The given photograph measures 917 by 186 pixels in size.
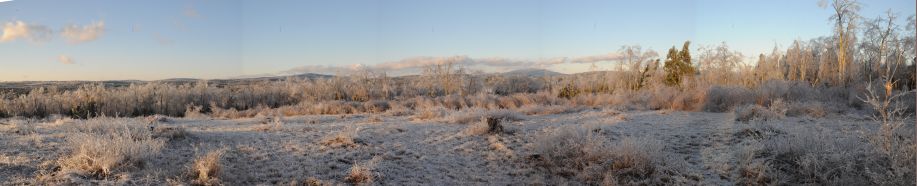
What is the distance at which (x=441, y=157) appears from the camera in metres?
5.64

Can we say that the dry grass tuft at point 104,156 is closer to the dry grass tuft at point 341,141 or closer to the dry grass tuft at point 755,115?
the dry grass tuft at point 341,141

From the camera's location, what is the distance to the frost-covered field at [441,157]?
4352 millimetres

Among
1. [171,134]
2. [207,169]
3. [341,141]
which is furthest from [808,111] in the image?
[171,134]

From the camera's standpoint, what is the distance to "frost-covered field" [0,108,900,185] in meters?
4.35

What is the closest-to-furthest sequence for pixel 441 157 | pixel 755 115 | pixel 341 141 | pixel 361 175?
pixel 361 175
pixel 441 157
pixel 341 141
pixel 755 115

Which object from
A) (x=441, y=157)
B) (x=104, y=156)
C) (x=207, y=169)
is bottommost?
(x=441, y=157)

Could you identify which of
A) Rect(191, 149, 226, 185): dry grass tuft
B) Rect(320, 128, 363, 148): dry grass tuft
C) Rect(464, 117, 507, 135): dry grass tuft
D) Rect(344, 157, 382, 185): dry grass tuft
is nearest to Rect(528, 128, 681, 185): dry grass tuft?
Rect(464, 117, 507, 135): dry grass tuft

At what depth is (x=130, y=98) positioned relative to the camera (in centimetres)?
1551

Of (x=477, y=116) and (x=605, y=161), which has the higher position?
(x=477, y=116)

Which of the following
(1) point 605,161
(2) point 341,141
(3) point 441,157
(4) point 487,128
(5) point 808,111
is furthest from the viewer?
(5) point 808,111

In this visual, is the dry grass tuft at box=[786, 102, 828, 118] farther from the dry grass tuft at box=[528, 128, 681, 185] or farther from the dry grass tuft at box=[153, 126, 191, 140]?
the dry grass tuft at box=[153, 126, 191, 140]

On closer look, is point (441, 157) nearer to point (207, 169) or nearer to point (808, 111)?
point (207, 169)

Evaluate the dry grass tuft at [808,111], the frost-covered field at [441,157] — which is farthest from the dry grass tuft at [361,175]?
the dry grass tuft at [808,111]

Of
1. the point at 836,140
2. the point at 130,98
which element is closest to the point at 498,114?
the point at 836,140
